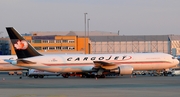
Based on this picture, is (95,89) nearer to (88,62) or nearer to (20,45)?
(88,62)

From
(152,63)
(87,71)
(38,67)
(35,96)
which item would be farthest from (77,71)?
(35,96)

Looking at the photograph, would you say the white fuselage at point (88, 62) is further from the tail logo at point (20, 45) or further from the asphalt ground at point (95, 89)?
the asphalt ground at point (95, 89)

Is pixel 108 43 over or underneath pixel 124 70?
over

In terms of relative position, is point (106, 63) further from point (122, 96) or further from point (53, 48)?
point (53, 48)

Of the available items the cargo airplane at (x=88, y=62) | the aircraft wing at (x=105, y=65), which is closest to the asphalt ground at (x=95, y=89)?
the aircraft wing at (x=105, y=65)

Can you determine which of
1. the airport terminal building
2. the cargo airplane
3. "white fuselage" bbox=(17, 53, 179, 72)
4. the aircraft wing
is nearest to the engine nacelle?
the cargo airplane

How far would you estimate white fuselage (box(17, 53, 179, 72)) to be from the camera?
60719mm

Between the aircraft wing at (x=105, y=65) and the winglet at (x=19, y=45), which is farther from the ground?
the winglet at (x=19, y=45)

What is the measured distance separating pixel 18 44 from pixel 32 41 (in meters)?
53.0

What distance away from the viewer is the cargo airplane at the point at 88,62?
5953 centimetres

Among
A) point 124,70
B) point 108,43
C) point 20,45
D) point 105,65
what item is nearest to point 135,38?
point 108,43

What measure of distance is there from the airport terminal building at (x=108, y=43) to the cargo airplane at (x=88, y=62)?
49163 millimetres

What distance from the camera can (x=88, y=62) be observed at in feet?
201

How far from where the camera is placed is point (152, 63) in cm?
6112
